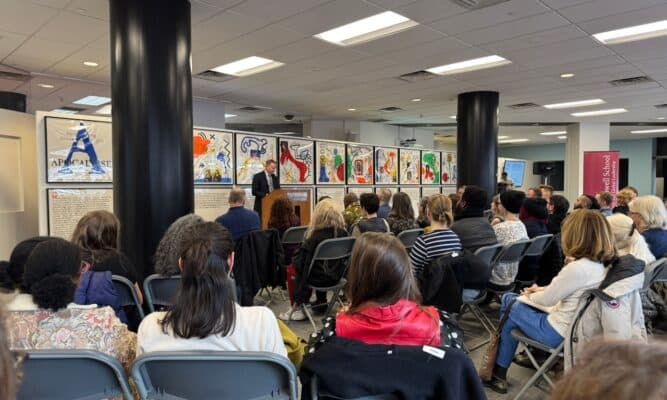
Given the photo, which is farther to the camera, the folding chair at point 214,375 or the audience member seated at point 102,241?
the audience member seated at point 102,241

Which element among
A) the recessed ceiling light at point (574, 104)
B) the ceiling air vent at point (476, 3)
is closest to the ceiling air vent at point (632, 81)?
the recessed ceiling light at point (574, 104)

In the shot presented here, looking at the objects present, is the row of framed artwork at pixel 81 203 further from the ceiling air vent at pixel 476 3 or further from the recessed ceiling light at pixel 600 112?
the recessed ceiling light at pixel 600 112

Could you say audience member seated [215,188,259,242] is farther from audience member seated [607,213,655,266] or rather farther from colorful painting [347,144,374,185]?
colorful painting [347,144,374,185]

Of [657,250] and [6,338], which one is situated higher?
[6,338]

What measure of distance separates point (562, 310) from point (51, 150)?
5.04 metres

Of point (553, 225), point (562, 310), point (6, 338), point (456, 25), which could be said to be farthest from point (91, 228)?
point (553, 225)

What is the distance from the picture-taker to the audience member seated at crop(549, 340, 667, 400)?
0.48 metres

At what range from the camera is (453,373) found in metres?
1.25

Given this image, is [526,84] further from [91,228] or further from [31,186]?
[31,186]

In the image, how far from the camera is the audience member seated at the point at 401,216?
4.67 metres

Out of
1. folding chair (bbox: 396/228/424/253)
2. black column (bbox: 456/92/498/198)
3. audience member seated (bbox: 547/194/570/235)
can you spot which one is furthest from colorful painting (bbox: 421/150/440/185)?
folding chair (bbox: 396/228/424/253)

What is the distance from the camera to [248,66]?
20.5ft

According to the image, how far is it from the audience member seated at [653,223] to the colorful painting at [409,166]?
19.1ft

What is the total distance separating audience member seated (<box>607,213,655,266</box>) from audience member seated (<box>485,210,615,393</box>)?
745mm
